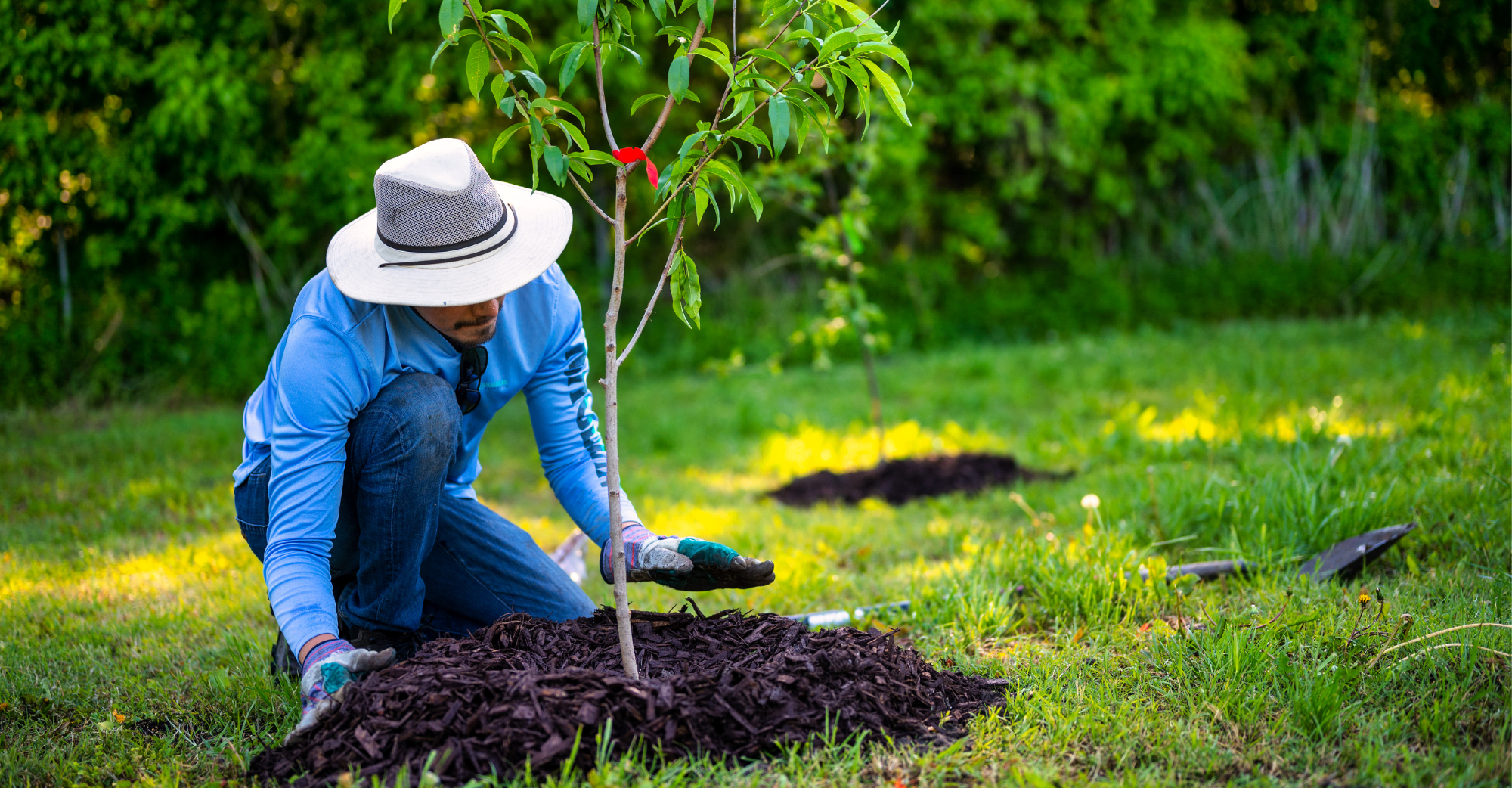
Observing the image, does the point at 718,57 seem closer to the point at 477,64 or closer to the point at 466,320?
the point at 477,64

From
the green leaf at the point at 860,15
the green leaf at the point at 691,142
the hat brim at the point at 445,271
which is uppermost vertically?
the green leaf at the point at 860,15

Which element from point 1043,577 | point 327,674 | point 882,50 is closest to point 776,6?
point 882,50

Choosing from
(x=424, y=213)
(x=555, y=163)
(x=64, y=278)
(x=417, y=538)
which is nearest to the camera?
(x=555, y=163)

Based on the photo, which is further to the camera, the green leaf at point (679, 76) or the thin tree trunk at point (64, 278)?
→ the thin tree trunk at point (64, 278)

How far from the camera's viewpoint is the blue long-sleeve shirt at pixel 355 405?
204cm

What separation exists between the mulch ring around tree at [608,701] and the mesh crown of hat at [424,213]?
873mm

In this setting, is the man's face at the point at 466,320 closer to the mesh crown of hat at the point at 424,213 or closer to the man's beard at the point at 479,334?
the man's beard at the point at 479,334

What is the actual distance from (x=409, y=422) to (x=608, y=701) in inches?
30.5

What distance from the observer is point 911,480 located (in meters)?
4.55

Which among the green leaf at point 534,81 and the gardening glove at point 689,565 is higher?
the green leaf at point 534,81

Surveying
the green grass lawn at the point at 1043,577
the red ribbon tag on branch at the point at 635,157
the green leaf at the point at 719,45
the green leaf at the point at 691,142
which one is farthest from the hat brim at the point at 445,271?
the green grass lawn at the point at 1043,577

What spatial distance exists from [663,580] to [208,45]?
6715mm

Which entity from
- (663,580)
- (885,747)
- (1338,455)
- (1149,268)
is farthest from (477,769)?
(1149,268)

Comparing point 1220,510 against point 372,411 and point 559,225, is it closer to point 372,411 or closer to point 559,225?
point 559,225
